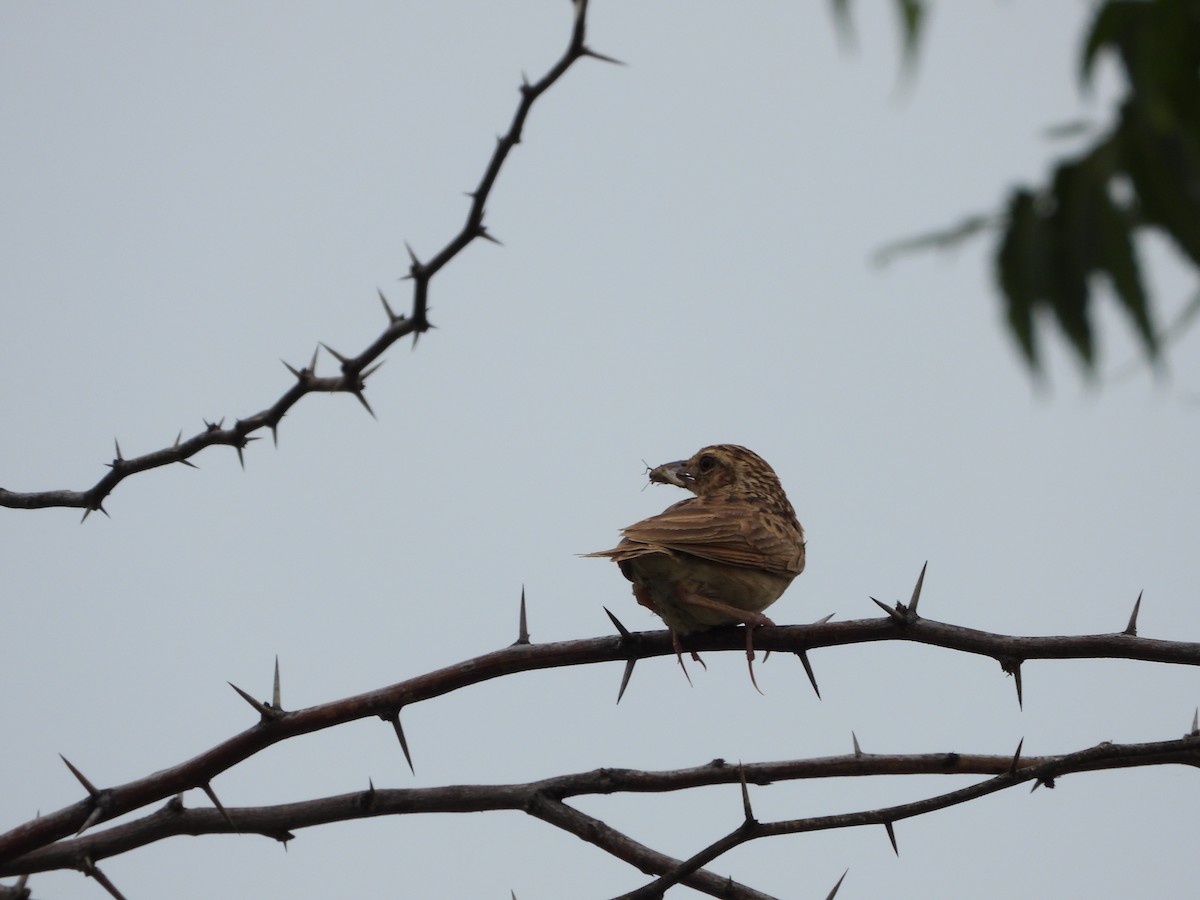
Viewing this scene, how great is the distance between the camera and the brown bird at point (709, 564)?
557 cm

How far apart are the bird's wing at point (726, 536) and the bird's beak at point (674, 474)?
1.14 m

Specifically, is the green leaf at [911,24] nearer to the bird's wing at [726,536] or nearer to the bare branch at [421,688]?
the bare branch at [421,688]

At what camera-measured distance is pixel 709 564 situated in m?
5.65

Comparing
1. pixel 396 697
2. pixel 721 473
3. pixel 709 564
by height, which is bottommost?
pixel 396 697

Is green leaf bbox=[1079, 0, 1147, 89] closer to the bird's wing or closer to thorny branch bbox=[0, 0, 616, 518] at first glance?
thorny branch bbox=[0, 0, 616, 518]

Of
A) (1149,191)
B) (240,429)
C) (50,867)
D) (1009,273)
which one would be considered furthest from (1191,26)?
(50,867)

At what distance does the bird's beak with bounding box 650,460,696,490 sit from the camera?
771 cm

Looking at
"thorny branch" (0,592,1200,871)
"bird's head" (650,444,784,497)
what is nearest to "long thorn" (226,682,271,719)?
"thorny branch" (0,592,1200,871)

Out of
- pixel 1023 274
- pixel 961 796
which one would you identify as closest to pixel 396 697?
pixel 961 796

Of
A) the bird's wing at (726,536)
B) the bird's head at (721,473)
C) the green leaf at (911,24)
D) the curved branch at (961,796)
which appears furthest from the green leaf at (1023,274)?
the bird's head at (721,473)

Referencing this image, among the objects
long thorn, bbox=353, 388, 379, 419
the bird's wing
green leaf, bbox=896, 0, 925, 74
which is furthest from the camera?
the bird's wing

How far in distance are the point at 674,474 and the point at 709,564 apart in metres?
2.11

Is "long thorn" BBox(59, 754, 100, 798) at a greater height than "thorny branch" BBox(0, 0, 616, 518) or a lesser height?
lesser

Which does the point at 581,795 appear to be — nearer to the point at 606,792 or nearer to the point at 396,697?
the point at 606,792
